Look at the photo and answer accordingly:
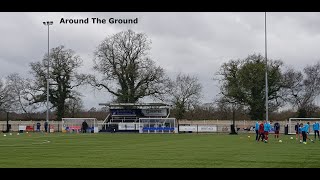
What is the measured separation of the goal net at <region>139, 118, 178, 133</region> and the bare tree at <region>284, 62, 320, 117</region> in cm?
1963

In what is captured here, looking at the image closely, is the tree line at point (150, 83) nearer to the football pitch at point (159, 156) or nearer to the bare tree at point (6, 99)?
the bare tree at point (6, 99)

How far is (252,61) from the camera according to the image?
236 feet

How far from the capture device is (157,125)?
64.6m

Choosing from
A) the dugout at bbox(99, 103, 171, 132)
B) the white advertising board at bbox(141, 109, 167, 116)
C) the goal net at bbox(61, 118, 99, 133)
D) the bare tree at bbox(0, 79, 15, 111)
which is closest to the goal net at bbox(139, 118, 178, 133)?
the dugout at bbox(99, 103, 171, 132)

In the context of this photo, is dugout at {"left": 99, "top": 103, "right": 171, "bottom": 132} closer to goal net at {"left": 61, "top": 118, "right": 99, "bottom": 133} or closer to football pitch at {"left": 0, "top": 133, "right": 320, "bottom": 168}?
goal net at {"left": 61, "top": 118, "right": 99, "bottom": 133}

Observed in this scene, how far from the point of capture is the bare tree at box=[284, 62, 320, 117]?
71.7m

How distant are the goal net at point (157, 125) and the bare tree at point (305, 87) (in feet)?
64.4

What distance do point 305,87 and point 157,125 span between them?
24.5 meters

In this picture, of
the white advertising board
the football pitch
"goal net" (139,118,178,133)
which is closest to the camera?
the football pitch

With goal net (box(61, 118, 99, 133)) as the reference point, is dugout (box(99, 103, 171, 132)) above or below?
above

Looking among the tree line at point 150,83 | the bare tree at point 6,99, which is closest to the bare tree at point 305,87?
the tree line at point 150,83
